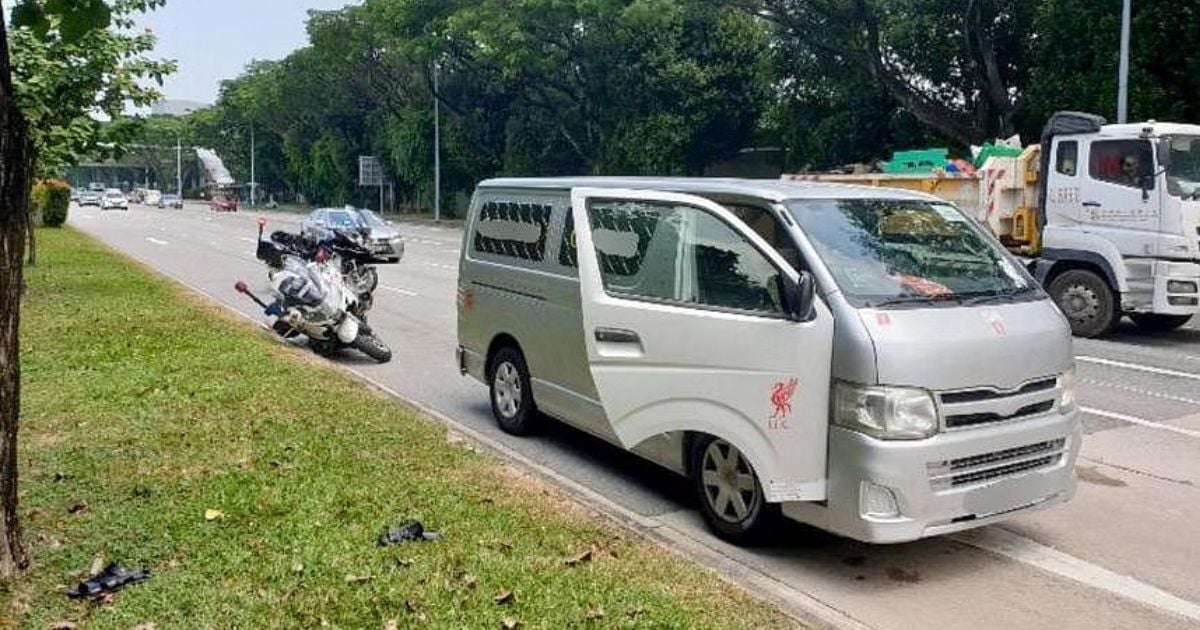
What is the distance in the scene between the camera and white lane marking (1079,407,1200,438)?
7.98 m

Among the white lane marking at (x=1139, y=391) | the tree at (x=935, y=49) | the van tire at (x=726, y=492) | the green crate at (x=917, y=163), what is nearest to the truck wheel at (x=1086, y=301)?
the white lane marking at (x=1139, y=391)

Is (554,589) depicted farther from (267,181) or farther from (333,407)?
(267,181)

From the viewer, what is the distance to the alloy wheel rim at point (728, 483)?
5.32 m

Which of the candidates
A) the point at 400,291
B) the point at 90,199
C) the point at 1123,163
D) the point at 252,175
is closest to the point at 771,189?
the point at 1123,163

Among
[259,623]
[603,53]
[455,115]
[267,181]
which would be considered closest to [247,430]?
[259,623]

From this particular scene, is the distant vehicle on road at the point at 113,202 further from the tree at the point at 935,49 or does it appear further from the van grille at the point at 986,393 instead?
the van grille at the point at 986,393

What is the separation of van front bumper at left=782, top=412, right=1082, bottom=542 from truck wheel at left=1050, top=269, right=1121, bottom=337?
818 cm

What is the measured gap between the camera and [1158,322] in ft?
45.2

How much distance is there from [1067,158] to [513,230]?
785 cm

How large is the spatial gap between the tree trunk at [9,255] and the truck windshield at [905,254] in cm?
358

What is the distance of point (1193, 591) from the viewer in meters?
4.91

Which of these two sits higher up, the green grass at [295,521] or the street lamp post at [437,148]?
the street lamp post at [437,148]

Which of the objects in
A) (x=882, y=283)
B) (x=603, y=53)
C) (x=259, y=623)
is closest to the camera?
(x=259, y=623)

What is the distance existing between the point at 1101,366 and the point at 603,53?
102ft
